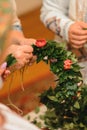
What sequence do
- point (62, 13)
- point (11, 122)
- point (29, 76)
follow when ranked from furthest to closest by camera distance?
point (29, 76) < point (62, 13) < point (11, 122)

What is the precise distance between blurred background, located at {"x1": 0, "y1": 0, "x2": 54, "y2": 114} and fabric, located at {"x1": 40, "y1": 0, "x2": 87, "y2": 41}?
0.31 meters

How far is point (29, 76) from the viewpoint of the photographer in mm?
1901

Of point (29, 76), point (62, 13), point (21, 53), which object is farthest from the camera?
point (29, 76)

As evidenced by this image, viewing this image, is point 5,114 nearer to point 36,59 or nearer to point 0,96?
point 36,59

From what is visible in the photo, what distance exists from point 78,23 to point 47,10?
0.16 meters

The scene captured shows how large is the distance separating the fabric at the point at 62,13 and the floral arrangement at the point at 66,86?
0.70 ft

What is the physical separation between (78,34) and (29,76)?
1.00 metres

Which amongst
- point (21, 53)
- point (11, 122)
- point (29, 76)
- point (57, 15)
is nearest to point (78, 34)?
point (57, 15)

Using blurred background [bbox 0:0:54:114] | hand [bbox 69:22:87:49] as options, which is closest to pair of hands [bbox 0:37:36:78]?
hand [bbox 69:22:87:49]

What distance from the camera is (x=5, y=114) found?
42 centimetres

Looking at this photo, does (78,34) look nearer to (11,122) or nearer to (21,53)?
(21,53)

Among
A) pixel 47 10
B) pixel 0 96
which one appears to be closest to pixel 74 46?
pixel 47 10

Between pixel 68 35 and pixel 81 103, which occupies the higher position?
pixel 68 35

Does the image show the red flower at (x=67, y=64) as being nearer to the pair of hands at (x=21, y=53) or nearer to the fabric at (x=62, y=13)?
the pair of hands at (x=21, y=53)
